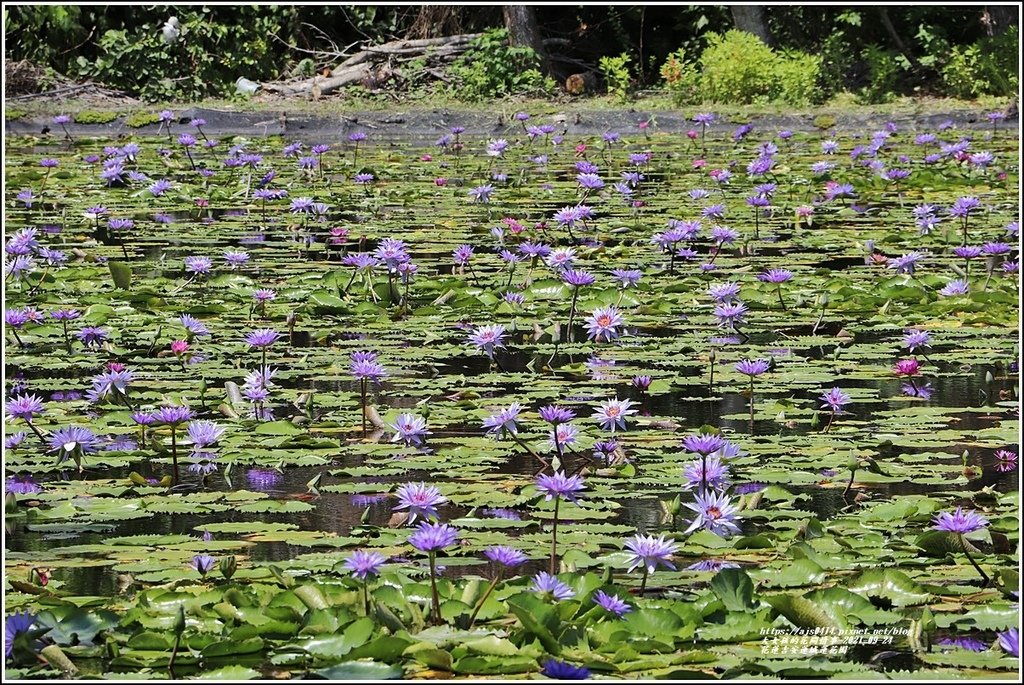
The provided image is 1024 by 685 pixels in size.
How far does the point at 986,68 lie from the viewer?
14.3 m

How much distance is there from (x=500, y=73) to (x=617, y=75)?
48.9 inches

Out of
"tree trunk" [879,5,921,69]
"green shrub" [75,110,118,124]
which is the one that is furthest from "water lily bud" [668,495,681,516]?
"tree trunk" [879,5,921,69]

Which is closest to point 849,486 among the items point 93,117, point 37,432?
point 37,432

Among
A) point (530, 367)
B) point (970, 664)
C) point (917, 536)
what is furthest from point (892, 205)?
point (970, 664)

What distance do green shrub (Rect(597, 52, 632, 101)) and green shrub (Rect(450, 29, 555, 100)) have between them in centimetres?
64

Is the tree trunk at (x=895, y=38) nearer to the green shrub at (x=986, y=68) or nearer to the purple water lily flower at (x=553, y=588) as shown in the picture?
the green shrub at (x=986, y=68)

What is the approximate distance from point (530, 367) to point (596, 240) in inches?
107

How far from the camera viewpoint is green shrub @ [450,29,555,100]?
15.2 m

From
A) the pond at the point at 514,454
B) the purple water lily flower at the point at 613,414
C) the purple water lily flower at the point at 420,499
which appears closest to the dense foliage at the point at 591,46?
the pond at the point at 514,454

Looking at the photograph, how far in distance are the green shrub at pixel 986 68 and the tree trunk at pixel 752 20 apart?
196 cm

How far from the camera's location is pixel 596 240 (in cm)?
678

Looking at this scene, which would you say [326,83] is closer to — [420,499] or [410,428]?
[410,428]

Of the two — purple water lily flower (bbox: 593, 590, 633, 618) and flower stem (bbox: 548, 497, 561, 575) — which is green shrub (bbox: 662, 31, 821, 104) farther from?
purple water lily flower (bbox: 593, 590, 633, 618)

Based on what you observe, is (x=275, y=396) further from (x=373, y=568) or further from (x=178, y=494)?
(x=373, y=568)
